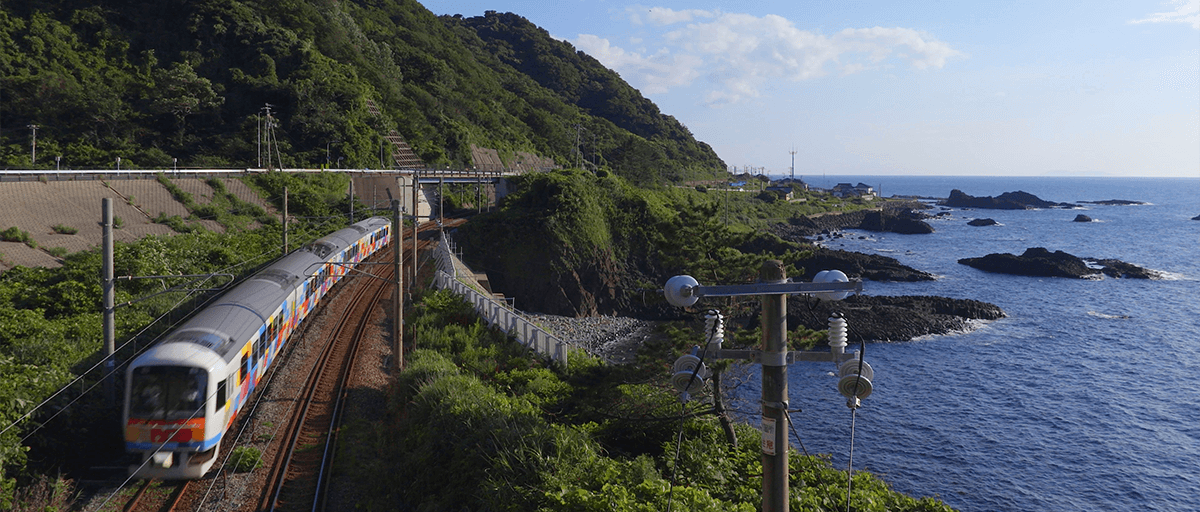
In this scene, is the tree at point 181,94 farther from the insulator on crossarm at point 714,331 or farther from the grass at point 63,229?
the insulator on crossarm at point 714,331

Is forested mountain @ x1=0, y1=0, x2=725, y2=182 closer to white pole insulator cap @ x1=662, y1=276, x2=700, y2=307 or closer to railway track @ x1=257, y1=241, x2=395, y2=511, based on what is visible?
railway track @ x1=257, y1=241, x2=395, y2=511

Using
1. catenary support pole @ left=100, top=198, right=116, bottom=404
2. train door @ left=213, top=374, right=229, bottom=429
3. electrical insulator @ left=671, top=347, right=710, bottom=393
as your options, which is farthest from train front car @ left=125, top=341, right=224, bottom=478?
electrical insulator @ left=671, top=347, right=710, bottom=393

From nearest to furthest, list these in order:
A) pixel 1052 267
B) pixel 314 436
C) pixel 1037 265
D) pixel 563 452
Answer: pixel 563 452
pixel 314 436
pixel 1052 267
pixel 1037 265

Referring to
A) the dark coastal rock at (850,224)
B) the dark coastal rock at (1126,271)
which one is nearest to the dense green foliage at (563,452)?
the dark coastal rock at (1126,271)

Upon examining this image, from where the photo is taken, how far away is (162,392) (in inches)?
496

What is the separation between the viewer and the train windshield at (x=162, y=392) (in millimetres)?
12562

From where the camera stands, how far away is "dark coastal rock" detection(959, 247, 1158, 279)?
7562cm

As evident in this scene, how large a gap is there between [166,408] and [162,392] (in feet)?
1.00

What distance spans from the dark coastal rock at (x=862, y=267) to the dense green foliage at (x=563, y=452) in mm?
56395

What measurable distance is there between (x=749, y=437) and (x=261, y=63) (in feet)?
261

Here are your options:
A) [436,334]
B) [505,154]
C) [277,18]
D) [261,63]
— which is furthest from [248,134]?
[436,334]

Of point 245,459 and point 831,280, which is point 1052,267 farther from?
point 245,459

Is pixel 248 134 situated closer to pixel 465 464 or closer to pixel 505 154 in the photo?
pixel 505 154

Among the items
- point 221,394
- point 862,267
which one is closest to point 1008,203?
point 862,267
